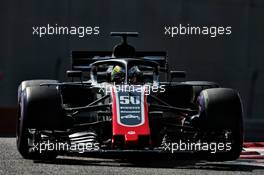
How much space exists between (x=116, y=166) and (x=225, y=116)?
4.77ft

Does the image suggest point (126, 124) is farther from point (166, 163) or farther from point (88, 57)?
point (88, 57)

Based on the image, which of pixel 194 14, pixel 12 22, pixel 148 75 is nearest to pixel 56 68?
pixel 12 22

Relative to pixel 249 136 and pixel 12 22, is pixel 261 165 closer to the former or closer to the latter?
pixel 249 136

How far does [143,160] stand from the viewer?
542 inches

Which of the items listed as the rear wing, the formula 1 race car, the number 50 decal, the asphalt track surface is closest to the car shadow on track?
the asphalt track surface

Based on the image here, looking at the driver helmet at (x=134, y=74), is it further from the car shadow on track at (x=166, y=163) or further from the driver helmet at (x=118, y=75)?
the car shadow on track at (x=166, y=163)

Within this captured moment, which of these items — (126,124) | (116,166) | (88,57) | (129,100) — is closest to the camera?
(116,166)

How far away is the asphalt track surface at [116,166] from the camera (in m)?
12.2

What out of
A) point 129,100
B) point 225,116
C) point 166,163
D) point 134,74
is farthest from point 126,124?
point 134,74

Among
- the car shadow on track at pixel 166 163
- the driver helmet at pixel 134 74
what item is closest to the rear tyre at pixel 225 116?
the car shadow on track at pixel 166 163

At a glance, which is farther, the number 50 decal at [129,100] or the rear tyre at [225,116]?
the number 50 decal at [129,100]

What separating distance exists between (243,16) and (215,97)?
7.78m

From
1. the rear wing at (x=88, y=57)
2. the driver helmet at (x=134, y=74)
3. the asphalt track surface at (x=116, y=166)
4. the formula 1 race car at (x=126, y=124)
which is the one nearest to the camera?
the asphalt track surface at (x=116, y=166)

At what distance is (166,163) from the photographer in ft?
44.0
